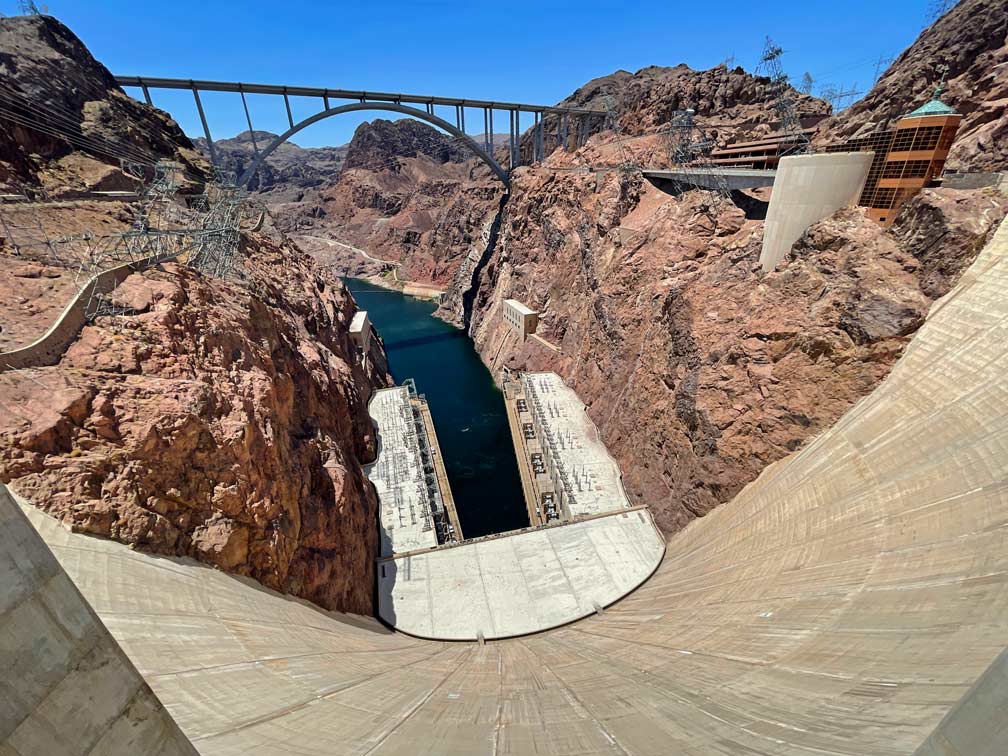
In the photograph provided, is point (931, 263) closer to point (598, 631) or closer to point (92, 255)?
point (598, 631)

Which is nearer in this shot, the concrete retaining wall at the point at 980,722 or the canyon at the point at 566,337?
the concrete retaining wall at the point at 980,722

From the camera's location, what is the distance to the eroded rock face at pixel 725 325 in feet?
65.6

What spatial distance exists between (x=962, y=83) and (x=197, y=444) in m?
45.5

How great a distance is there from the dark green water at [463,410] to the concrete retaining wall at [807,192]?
2335 centimetres

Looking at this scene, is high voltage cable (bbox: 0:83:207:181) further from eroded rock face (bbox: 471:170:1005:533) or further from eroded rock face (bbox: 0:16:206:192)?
eroded rock face (bbox: 471:170:1005:533)

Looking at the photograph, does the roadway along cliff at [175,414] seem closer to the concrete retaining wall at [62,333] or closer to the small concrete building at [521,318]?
the concrete retaining wall at [62,333]

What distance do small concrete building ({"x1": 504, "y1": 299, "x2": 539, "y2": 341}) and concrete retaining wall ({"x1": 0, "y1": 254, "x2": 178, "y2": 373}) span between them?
1463 inches

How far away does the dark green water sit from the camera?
32500 mm

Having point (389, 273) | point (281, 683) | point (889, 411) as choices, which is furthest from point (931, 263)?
point (389, 273)

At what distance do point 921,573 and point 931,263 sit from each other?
14801 millimetres

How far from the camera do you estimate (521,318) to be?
51.5 metres

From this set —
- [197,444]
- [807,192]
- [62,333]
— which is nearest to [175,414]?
[197,444]

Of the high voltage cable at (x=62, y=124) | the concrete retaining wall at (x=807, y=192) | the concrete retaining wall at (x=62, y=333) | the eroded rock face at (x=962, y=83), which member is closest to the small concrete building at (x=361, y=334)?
the high voltage cable at (x=62, y=124)

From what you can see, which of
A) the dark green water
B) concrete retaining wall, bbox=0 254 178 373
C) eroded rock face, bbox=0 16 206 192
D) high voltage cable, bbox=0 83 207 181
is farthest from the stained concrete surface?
high voltage cable, bbox=0 83 207 181
